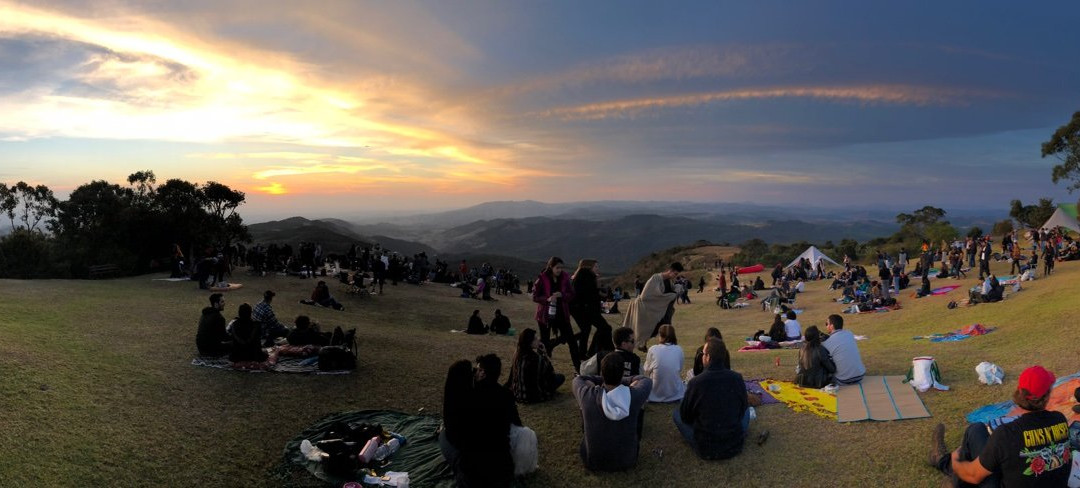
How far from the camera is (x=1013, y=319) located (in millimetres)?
13172

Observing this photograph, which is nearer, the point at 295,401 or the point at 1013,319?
the point at 295,401

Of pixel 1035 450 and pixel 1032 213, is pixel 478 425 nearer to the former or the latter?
pixel 1035 450

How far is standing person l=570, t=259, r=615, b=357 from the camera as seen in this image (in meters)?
9.50

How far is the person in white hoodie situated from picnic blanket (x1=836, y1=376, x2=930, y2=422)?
2.13 meters

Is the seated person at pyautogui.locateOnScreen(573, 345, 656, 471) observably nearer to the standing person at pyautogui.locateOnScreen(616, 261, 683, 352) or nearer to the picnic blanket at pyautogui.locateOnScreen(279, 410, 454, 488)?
the picnic blanket at pyautogui.locateOnScreen(279, 410, 454, 488)

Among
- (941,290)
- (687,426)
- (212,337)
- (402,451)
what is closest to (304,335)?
(212,337)

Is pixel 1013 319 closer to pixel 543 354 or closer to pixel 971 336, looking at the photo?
pixel 971 336

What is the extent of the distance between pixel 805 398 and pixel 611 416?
3949 millimetres

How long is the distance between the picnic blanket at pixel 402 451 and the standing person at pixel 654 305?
493cm

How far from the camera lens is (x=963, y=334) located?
42.2 feet

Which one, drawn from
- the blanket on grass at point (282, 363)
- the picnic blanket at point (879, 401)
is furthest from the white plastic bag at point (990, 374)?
the blanket on grass at point (282, 363)

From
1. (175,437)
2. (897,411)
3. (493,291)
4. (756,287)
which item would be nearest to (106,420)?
(175,437)

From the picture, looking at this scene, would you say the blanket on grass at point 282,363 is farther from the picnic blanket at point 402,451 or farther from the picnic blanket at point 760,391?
the picnic blanket at point 760,391

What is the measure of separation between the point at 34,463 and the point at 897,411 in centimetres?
1012
